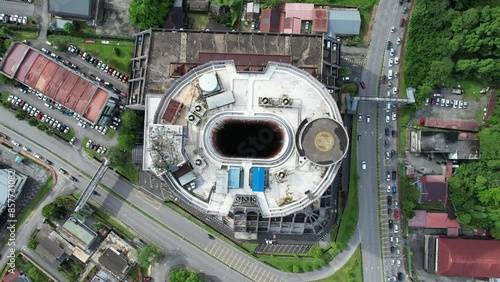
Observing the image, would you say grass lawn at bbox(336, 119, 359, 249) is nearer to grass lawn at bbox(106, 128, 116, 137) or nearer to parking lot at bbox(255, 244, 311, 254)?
parking lot at bbox(255, 244, 311, 254)

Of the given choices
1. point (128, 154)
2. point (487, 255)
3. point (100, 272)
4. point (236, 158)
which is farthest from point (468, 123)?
point (100, 272)

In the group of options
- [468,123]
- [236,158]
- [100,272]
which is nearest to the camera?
[236,158]

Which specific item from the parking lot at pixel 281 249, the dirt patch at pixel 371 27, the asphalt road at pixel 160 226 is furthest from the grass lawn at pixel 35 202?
the dirt patch at pixel 371 27

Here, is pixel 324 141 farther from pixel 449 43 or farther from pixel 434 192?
pixel 449 43

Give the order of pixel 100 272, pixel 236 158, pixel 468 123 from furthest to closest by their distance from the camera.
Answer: pixel 468 123 < pixel 100 272 < pixel 236 158

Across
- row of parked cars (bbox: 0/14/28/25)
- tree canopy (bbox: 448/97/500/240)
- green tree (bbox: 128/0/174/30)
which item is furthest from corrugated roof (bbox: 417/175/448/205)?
row of parked cars (bbox: 0/14/28/25)

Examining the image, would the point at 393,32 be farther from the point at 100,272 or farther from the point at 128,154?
the point at 100,272

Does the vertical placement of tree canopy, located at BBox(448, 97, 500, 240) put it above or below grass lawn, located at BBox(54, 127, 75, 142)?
below

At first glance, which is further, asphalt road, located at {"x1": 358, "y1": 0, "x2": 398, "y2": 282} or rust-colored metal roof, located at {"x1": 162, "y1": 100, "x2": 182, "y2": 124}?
asphalt road, located at {"x1": 358, "y1": 0, "x2": 398, "y2": 282}
